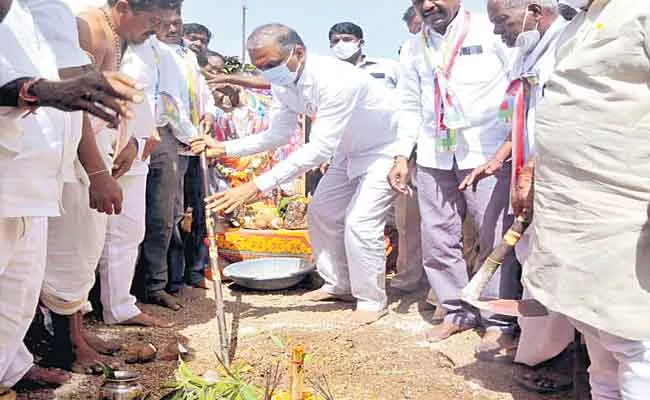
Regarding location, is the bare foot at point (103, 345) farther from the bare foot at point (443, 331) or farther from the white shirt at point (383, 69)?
the white shirt at point (383, 69)

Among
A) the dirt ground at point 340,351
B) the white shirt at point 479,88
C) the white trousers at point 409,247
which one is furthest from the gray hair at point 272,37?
the dirt ground at point 340,351

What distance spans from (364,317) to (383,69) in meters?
3.54

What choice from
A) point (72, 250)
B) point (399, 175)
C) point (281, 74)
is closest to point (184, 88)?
point (281, 74)

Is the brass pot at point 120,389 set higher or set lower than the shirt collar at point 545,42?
lower

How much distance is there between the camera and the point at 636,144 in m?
1.98

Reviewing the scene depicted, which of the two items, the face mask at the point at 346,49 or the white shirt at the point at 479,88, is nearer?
the white shirt at the point at 479,88

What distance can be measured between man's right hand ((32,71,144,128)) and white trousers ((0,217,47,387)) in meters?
0.58

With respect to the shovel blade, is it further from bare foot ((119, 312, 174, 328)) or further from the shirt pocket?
bare foot ((119, 312, 174, 328))

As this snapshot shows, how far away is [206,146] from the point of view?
4.56 meters

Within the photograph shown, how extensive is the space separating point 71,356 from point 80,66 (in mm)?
1609

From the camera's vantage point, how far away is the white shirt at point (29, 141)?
186cm

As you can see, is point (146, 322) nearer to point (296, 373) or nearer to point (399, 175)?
point (399, 175)

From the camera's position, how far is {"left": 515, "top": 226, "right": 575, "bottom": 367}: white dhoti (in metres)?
3.00

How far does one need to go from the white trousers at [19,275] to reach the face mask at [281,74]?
2144 mm
